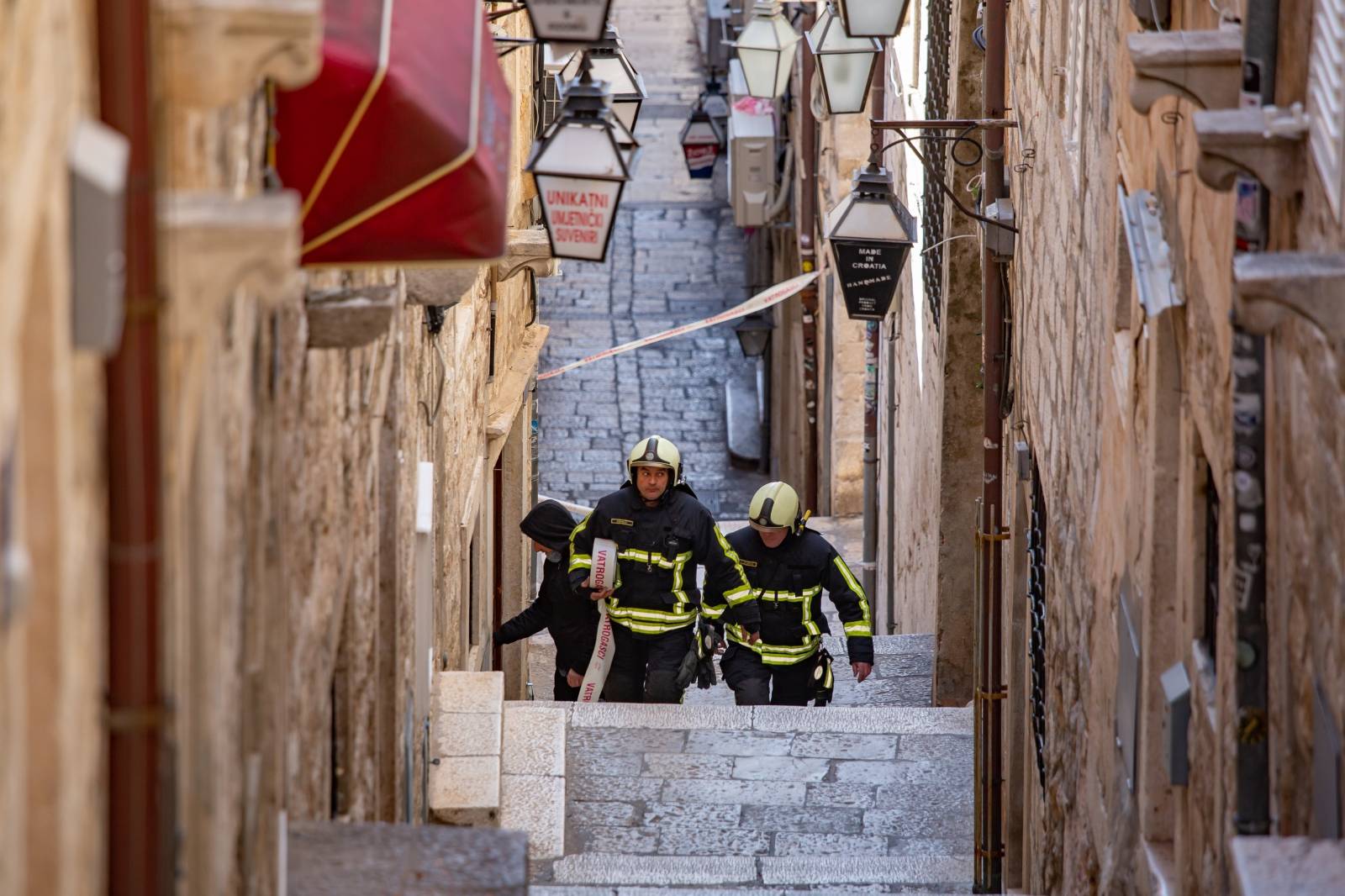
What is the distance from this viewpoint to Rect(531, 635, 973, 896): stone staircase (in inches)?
319

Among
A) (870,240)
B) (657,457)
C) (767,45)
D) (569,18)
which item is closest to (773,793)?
(657,457)

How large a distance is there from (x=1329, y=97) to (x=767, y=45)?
41.2ft

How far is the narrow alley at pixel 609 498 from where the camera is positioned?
256 cm

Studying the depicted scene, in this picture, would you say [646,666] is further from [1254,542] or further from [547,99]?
[1254,542]

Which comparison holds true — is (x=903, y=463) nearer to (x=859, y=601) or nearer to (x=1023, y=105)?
(x=859, y=601)

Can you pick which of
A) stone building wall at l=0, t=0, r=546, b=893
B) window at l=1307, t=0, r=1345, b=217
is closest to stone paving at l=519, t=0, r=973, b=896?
stone building wall at l=0, t=0, r=546, b=893

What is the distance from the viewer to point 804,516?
1032cm

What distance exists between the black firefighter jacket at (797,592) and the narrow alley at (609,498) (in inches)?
1.1

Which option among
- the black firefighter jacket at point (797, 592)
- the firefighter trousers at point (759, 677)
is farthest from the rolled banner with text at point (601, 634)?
the firefighter trousers at point (759, 677)

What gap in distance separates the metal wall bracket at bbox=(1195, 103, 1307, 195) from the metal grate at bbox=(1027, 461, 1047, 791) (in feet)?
13.6

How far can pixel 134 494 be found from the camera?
101 inches

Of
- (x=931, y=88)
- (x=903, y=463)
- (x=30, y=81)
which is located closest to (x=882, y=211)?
(x=931, y=88)

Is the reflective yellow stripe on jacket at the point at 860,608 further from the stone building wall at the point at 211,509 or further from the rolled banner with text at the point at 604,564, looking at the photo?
the stone building wall at the point at 211,509

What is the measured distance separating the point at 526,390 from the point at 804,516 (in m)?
4.61
